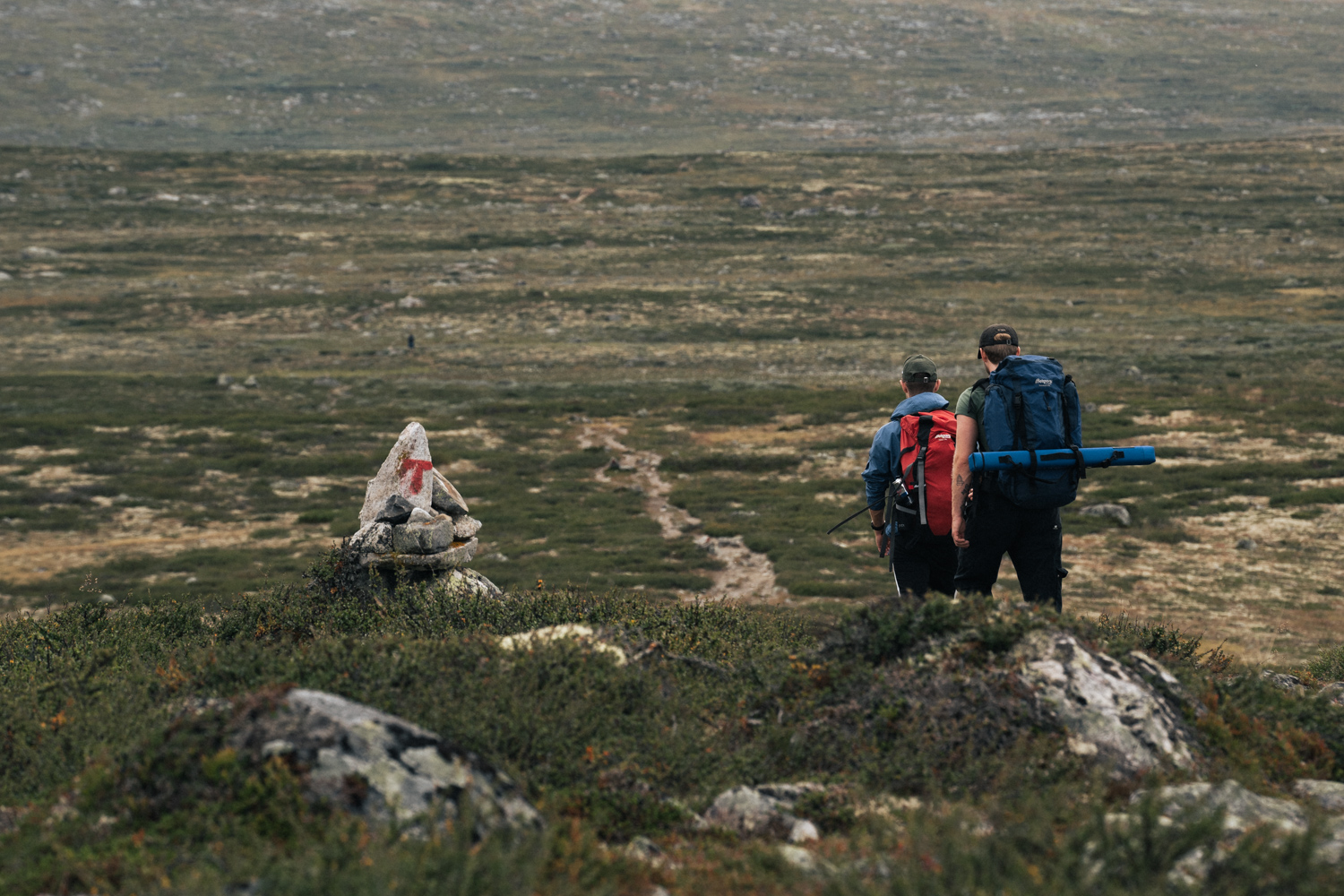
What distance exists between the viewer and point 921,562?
820 cm

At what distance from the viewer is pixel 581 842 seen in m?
4.77

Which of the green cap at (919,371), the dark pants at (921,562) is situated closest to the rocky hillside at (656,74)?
the green cap at (919,371)

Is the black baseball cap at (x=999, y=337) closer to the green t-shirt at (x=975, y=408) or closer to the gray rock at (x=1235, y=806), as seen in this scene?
the green t-shirt at (x=975, y=408)

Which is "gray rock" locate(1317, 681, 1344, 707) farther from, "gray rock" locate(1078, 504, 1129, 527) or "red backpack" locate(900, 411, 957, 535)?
A: "gray rock" locate(1078, 504, 1129, 527)

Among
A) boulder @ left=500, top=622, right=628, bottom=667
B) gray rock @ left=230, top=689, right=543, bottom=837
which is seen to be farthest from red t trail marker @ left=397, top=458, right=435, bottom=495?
gray rock @ left=230, top=689, right=543, bottom=837

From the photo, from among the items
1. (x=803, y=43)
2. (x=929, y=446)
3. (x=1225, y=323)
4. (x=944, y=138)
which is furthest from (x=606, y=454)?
(x=803, y=43)

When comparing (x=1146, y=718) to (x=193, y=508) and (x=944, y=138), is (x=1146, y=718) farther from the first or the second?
(x=944, y=138)

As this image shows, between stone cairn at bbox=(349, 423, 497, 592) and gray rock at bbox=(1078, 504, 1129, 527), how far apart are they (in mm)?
14929

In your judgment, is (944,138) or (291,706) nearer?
(291,706)

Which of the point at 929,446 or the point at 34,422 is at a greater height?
the point at 929,446

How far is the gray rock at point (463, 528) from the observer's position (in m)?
11.1

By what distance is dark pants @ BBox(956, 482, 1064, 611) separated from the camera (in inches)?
282

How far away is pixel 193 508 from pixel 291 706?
846 inches

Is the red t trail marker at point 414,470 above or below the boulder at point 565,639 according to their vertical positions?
above
